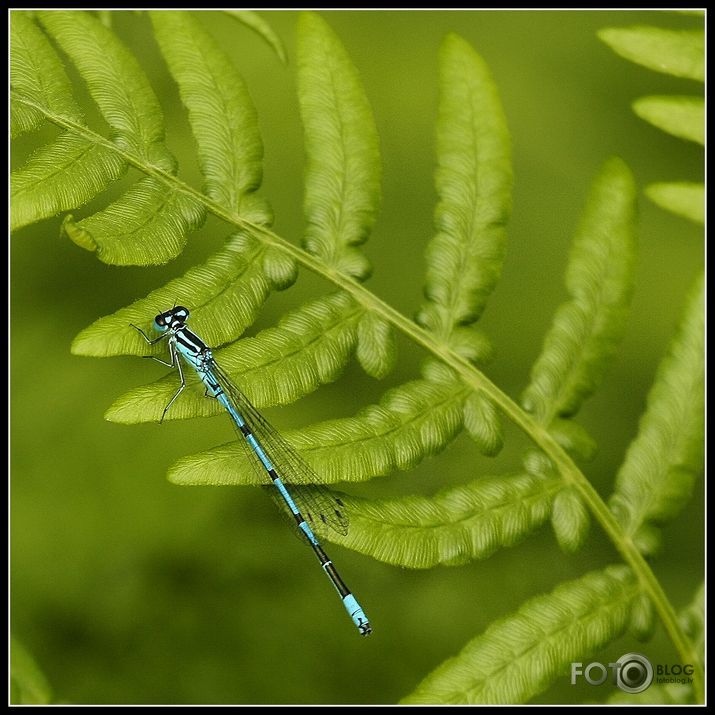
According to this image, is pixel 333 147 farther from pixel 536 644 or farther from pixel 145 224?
pixel 536 644

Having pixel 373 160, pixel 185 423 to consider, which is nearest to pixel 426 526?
pixel 373 160

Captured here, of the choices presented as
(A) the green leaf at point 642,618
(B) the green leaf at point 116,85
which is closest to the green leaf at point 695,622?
(A) the green leaf at point 642,618

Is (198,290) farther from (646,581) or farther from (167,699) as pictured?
(167,699)

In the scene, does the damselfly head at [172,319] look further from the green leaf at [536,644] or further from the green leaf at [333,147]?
the green leaf at [536,644]

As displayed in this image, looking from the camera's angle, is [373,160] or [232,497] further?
[232,497]

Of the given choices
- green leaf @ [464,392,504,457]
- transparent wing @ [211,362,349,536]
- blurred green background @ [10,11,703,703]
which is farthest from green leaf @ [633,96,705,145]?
transparent wing @ [211,362,349,536]

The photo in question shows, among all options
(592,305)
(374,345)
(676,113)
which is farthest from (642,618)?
(676,113)
